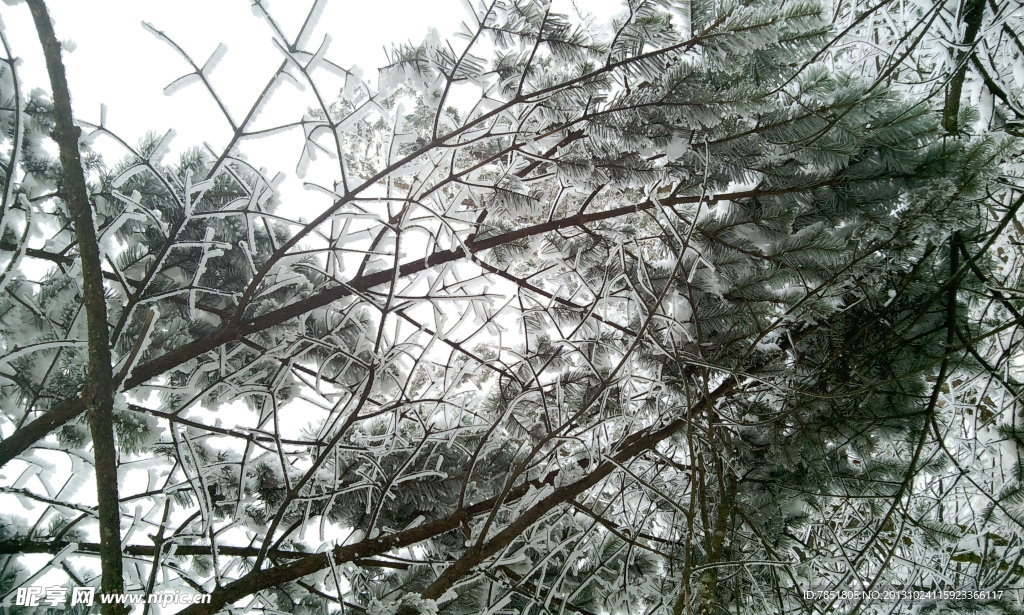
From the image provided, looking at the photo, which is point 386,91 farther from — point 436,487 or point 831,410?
point 831,410

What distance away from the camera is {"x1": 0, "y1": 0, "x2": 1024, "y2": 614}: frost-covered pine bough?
123 centimetres

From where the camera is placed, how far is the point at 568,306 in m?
1.83

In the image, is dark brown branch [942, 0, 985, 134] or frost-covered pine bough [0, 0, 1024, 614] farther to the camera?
dark brown branch [942, 0, 985, 134]

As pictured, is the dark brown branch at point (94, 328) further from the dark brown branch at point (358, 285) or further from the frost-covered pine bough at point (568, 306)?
the dark brown branch at point (358, 285)

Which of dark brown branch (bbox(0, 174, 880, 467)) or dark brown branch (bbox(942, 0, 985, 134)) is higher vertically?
dark brown branch (bbox(942, 0, 985, 134))

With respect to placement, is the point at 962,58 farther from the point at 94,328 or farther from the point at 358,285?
the point at 94,328

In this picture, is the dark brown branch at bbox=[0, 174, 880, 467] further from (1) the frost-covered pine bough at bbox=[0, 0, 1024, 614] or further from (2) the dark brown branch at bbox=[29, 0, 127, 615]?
(2) the dark brown branch at bbox=[29, 0, 127, 615]

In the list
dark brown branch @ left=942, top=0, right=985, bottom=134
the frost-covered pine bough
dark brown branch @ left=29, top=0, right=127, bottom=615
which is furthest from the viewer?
dark brown branch @ left=942, top=0, right=985, bottom=134

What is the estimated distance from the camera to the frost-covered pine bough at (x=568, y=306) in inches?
48.3

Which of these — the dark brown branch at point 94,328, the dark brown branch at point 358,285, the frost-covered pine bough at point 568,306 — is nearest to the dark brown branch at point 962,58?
the frost-covered pine bough at point 568,306

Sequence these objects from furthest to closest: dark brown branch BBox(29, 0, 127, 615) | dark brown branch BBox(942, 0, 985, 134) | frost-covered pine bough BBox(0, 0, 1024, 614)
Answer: dark brown branch BBox(942, 0, 985, 134), frost-covered pine bough BBox(0, 0, 1024, 614), dark brown branch BBox(29, 0, 127, 615)

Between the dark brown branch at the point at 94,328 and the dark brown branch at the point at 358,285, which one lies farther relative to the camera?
the dark brown branch at the point at 358,285

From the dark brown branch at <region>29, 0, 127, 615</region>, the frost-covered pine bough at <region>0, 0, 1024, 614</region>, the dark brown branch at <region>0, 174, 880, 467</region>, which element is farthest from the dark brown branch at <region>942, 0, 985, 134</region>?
the dark brown branch at <region>29, 0, 127, 615</region>

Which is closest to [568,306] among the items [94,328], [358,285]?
[358,285]
